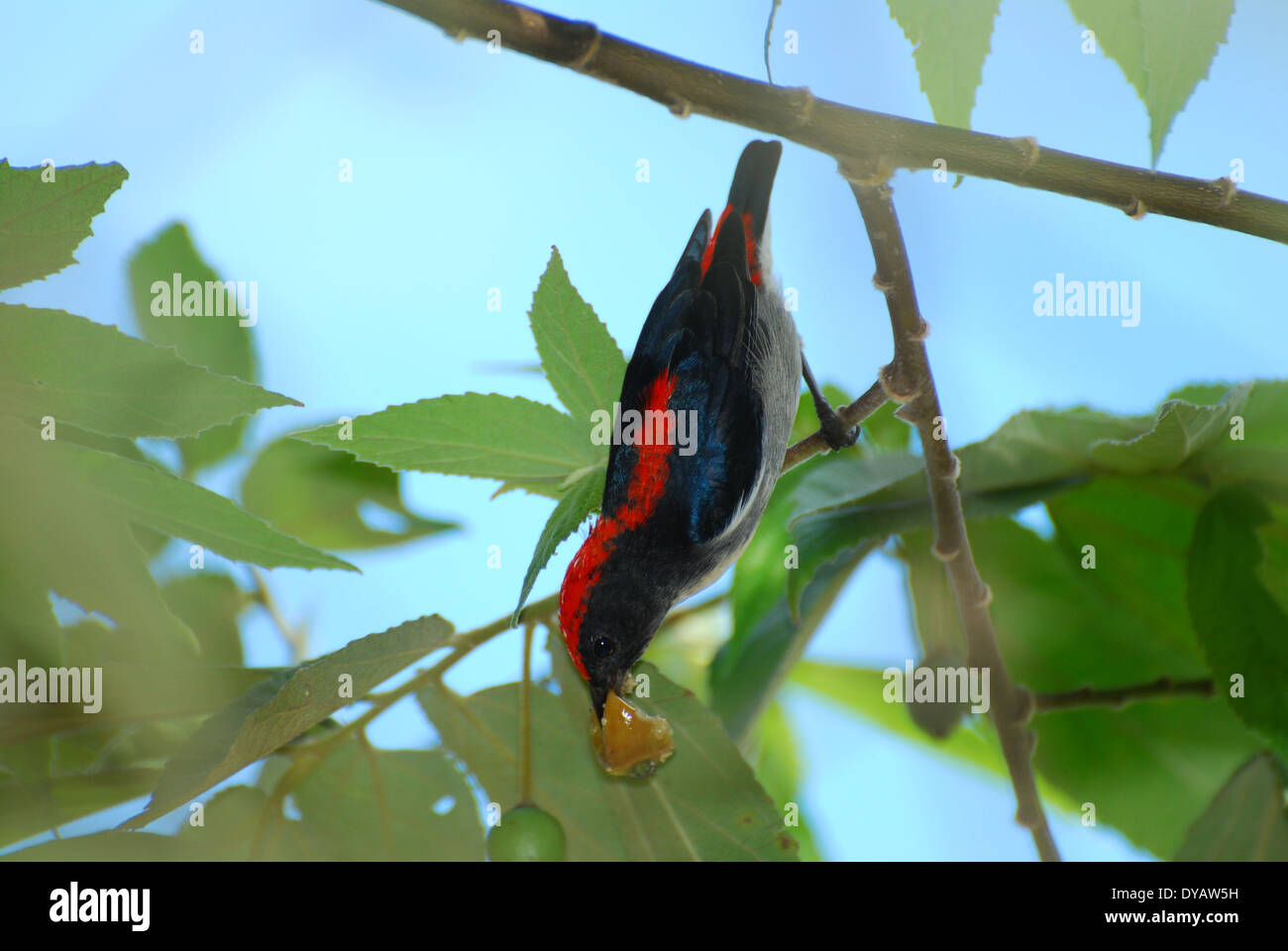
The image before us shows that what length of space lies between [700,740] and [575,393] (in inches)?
9.5

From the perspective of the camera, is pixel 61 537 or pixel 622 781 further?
pixel 622 781

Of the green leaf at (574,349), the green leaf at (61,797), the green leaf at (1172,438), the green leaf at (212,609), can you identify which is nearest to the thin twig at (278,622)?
the green leaf at (212,609)

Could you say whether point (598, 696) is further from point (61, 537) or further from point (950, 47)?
point (950, 47)

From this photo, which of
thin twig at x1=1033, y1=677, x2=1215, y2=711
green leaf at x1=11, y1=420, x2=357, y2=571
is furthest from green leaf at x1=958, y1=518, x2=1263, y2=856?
green leaf at x1=11, y1=420, x2=357, y2=571

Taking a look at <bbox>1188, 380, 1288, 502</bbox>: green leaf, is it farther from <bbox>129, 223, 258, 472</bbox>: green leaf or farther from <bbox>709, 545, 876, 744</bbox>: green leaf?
<bbox>129, 223, 258, 472</bbox>: green leaf

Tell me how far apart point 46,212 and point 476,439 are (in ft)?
0.78

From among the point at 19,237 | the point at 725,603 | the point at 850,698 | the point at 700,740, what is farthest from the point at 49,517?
the point at 850,698

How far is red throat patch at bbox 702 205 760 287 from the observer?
758 mm

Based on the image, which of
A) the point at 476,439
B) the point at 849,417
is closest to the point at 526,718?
the point at 476,439

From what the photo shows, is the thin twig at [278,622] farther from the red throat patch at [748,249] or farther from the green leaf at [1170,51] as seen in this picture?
the green leaf at [1170,51]

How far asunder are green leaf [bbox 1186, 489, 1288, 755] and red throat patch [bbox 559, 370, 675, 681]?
385 millimetres

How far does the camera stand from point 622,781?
0.68 m

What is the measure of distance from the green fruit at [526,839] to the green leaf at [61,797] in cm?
20

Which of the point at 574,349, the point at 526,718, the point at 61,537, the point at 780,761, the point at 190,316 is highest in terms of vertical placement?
the point at 190,316
